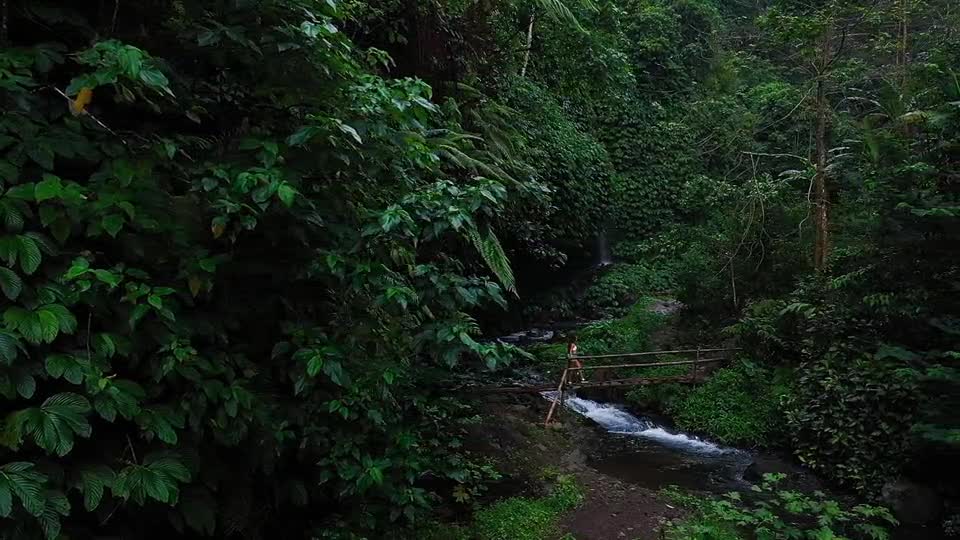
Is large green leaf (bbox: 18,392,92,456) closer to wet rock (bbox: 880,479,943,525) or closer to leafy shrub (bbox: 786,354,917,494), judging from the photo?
leafy shrub (bbox: 786,354,917,494)

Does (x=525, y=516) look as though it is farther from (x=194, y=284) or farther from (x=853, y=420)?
(x=853, y=420)

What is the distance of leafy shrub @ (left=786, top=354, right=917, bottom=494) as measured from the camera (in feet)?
21.3

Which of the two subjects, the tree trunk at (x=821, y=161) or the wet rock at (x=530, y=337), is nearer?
the tree trunk at (x=821, y=161)

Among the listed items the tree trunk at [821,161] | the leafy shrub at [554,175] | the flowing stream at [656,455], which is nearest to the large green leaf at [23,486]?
the leafy shrub at [554,175]

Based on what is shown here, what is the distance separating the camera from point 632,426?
891 centimetres

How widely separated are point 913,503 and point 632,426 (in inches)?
144

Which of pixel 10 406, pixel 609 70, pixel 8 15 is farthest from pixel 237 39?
pixel 609 70

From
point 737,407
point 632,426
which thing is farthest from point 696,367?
point 632,426

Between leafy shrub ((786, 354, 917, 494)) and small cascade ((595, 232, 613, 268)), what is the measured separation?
941 cm

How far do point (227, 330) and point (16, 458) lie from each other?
3.38ft

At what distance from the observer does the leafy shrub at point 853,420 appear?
6480 millimetres

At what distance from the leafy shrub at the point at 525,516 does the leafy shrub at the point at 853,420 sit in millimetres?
3555

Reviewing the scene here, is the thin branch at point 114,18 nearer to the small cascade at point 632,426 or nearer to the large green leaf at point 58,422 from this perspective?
the large green leaf at point 58,422

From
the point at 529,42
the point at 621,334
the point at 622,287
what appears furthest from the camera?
the point at 622,287
